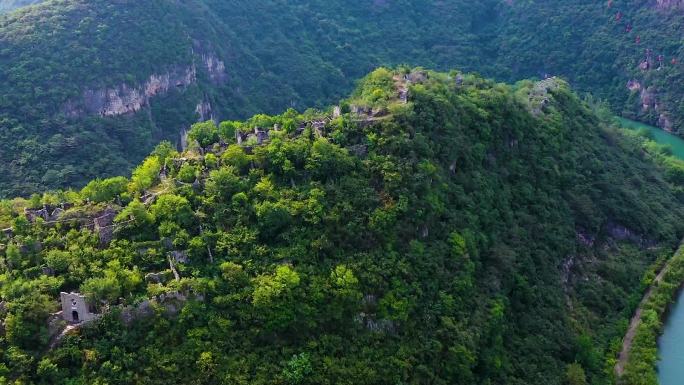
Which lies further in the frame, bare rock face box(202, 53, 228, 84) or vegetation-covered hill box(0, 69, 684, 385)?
bare rock face box(202, 53, 228, 84)

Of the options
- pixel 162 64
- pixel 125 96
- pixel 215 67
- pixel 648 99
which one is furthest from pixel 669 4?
pixel 125 96

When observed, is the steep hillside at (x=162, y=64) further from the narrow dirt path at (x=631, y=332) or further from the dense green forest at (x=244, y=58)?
the narrow dirt path at (x=631, y=332)

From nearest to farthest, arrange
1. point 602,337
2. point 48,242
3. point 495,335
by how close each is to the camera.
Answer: point 48,242, point 495,335, point 602,337

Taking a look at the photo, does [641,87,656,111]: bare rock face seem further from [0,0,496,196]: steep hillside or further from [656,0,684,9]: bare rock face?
[0,0,496,196]: steep hillside

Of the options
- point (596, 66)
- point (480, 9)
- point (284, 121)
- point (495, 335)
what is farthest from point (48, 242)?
point (480, 9)

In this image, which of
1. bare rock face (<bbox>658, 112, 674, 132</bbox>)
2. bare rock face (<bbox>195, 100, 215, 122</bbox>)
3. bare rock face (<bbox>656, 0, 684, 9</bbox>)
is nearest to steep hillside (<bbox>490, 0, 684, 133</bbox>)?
bare rock face (<bbox>658, 112, 674, 132</bbox>)

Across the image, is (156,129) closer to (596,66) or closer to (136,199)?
(136,199)

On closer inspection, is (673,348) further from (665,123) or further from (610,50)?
(610,50)
